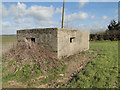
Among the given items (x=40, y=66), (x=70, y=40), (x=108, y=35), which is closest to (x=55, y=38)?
(x=40, y=66)

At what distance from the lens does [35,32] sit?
582 cm

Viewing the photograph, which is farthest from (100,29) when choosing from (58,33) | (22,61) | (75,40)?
(22,61)

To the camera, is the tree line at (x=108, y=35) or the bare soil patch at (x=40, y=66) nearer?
the bare soil patch at (x=40, y=66)

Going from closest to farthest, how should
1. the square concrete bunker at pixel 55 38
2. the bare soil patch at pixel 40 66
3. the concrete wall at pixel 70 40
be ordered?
the bare soil patch at pixel 40 66, the square concrete bunker at pixel 55 38, the concrete wall at pixel 70 40

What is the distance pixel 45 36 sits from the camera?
546 centimetres

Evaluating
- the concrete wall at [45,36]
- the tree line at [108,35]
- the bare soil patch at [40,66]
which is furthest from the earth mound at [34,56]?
the tree line at [108,35]

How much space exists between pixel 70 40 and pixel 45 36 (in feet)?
7.20

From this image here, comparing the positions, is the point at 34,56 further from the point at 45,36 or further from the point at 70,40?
the point at 70,40

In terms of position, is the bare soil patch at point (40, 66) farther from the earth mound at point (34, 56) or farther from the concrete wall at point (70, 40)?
the concrete wall at point (70, 40)

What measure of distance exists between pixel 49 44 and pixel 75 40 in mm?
2435

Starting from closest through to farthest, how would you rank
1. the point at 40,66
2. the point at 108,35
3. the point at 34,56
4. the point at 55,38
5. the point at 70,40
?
the point at 40,66, the point at 34,56, the point at 55,38, the point at 70,40, the point at 108,35

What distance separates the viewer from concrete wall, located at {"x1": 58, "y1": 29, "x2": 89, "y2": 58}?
542 cm

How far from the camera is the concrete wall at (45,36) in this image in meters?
5.20

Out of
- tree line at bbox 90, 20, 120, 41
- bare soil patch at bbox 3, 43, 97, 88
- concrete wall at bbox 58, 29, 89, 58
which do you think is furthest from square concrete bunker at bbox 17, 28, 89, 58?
tree line at bbox 90, 20, 120, 41
